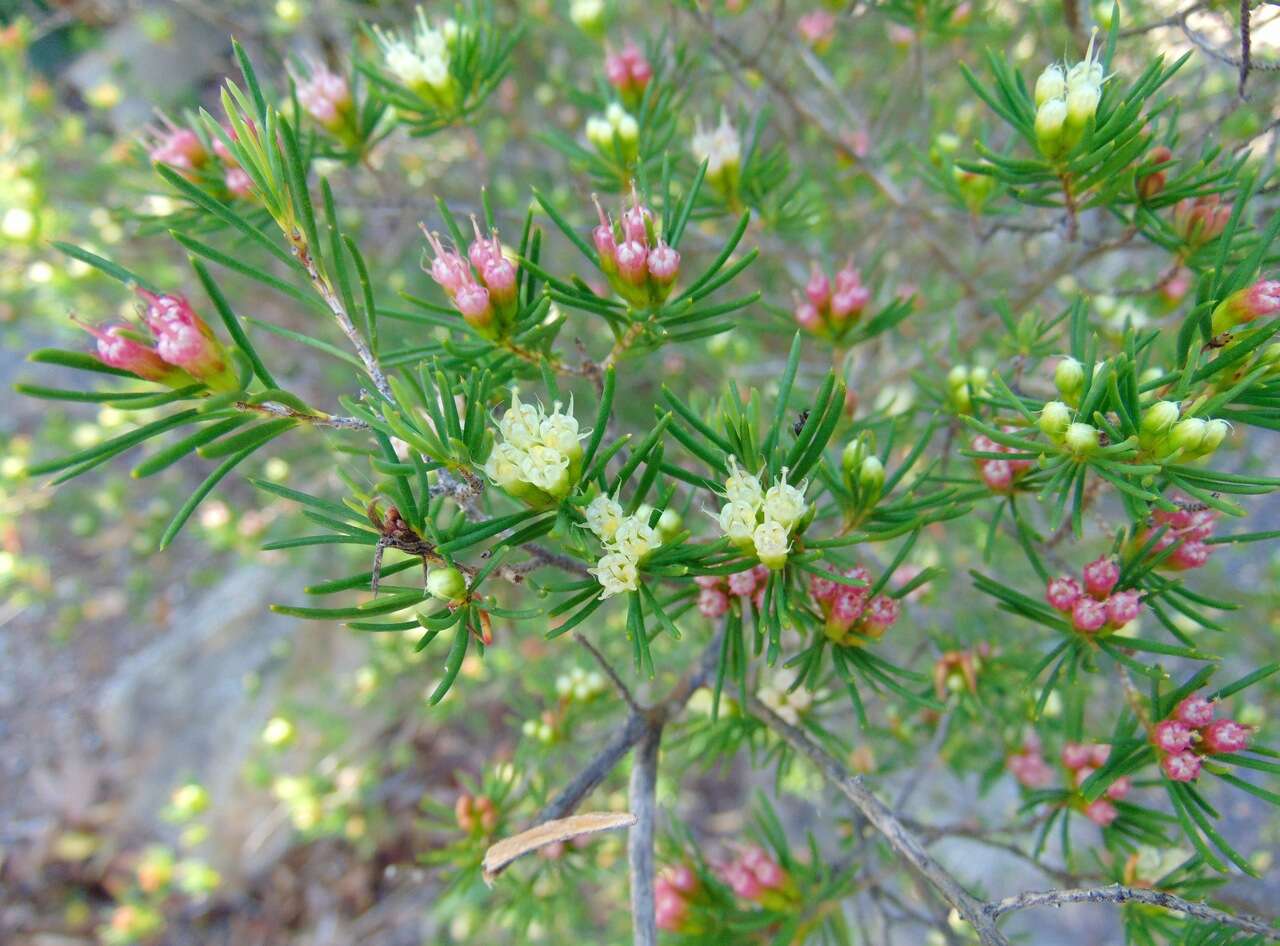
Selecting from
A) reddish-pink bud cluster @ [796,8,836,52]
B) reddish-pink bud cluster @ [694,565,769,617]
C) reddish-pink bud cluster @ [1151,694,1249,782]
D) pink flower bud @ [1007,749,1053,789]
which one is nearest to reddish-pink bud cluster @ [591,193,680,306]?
reddish-pink bud cluster @ [694,565,769,617]

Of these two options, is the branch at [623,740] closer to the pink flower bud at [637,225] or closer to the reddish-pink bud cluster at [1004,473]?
the reddish-pink bud cluster at [1004,473]

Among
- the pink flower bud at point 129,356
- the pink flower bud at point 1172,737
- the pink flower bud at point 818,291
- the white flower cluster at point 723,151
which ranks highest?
the white flower cluster at point 723,151

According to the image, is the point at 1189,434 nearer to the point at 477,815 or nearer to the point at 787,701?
the point at 787,701

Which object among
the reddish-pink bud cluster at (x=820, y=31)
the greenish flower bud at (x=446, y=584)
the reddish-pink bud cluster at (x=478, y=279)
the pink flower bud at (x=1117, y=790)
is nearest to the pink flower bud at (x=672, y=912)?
the pink flower bud at (x=1117, y=790)

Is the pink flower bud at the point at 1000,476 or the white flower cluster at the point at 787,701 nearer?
the pink flower bud at the point at 1000,476

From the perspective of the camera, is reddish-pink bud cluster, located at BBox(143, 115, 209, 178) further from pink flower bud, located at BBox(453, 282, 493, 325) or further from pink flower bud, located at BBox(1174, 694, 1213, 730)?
pink flower bud, located at BBox(1174, 694, 1213, 730)

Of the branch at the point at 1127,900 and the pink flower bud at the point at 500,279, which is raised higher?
the pink flower bud at the point at 500,279

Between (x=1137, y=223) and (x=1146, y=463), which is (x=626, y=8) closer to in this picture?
(x=1137, y=223)
